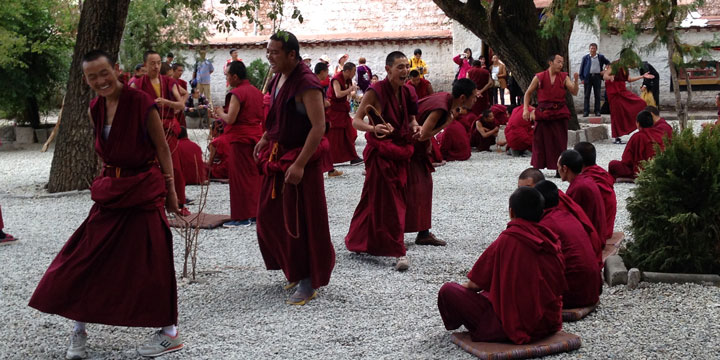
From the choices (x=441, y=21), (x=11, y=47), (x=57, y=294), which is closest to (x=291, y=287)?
(x=57, y=294)

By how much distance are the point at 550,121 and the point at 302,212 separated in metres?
5.83

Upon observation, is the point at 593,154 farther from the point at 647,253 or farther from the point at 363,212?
the point at 363,212

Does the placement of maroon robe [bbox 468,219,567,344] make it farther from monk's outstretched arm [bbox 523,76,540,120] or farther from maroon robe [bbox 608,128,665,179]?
monk's outstretched arm [bbox 523,76,540,120]

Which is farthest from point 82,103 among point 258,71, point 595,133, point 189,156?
point 258,71

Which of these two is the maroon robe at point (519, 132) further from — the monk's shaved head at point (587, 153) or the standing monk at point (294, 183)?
the standing monk at point (294, 183)

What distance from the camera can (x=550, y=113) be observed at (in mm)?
10234

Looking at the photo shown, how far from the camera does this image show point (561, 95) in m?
10.2

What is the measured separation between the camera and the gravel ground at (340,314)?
4383mm

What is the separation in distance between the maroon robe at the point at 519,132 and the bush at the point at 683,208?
730cm

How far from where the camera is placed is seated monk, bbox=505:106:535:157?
13.0 metres

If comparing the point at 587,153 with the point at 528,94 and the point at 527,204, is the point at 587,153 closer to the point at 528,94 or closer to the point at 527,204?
the point at 527,204

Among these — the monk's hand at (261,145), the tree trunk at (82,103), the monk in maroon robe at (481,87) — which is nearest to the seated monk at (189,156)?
the tree trunk at (82,103)

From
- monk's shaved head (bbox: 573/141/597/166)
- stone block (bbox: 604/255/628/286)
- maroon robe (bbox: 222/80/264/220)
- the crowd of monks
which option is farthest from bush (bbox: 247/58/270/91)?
stone block (bbox: 604/255/628/286)

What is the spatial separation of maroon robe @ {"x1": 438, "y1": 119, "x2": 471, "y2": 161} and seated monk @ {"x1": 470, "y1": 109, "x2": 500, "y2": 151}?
1397mm
